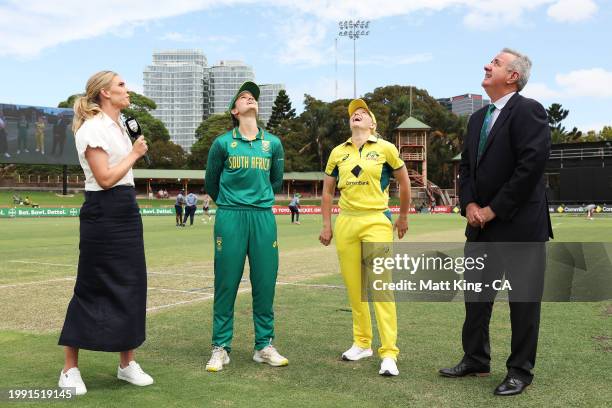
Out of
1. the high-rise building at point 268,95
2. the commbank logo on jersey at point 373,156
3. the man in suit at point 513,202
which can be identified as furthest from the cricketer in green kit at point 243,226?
the high-rise building at point 268,95

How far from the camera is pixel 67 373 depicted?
417 centimetres

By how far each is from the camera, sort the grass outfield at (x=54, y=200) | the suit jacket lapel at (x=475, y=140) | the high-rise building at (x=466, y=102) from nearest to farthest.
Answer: the suit jacket lapel at (x=475, y=140) < the grass outfield at (x=54, y=200) < the high-rise building at (x=466, y=102)

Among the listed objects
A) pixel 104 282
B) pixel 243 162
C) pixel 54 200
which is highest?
pixel 243 162

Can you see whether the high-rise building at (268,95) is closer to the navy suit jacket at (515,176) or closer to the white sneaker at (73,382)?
the navy suit jacket at (515,176)

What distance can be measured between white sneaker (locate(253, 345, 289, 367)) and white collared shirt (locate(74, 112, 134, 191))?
1.74 meters

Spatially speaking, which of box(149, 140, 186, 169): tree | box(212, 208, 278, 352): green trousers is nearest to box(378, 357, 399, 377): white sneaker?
box(212, 208, 278, 352): green trousers

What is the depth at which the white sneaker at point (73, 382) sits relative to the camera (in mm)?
4117

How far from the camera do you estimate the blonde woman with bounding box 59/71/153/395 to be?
164 inches

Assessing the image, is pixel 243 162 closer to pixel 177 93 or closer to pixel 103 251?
pixel 103 251

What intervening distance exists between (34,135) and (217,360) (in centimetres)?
5408

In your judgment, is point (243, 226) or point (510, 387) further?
point (243, 226)

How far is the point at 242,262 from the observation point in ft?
16.8

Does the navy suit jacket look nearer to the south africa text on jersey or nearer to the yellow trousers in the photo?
the yellow trousers

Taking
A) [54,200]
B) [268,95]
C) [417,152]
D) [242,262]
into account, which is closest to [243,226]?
[242,262]
